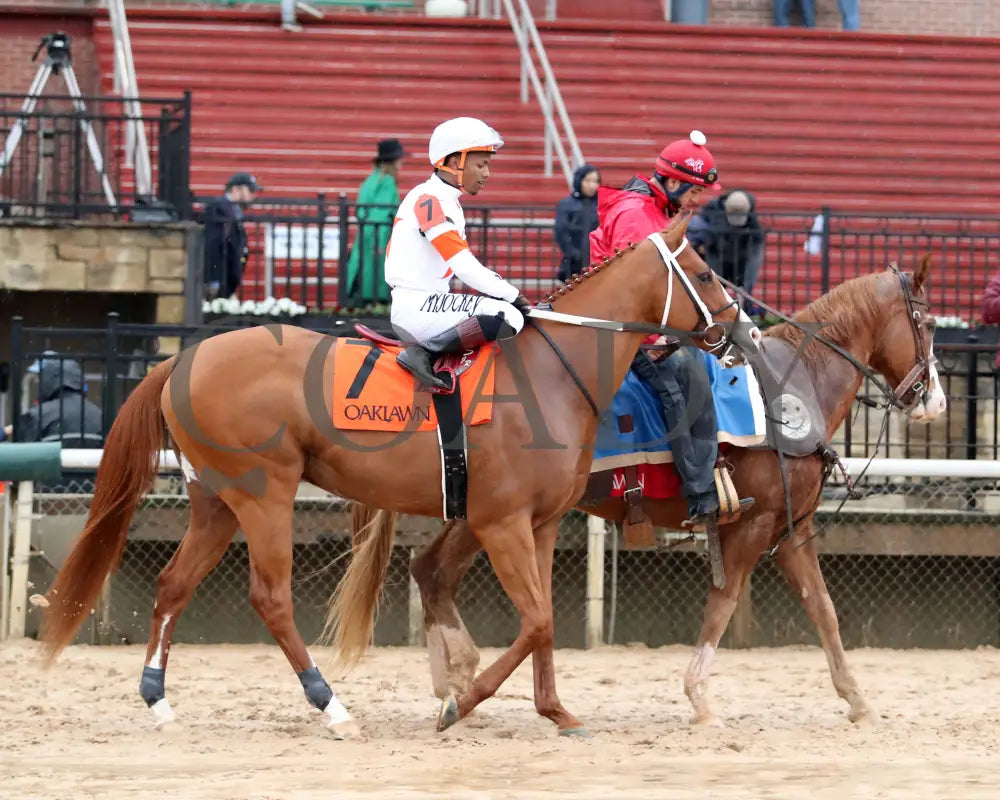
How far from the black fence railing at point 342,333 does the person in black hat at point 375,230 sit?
1.71m

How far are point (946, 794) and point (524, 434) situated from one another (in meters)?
2.36

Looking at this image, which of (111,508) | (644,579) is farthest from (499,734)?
(644,579)

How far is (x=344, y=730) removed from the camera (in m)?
7.55

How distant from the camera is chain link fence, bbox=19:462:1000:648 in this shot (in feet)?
35.2

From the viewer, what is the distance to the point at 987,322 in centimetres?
1181

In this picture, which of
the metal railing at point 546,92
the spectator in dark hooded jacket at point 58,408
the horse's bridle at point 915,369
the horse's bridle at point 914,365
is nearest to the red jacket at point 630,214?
the horse's bridle at point 914,365

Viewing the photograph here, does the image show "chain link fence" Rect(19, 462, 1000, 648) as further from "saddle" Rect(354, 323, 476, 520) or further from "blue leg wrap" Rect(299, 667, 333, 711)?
"saddle" Rect(354, 323, 476, 520)

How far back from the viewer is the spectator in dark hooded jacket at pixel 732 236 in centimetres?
1396

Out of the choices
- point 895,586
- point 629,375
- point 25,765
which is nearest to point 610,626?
point 895,586

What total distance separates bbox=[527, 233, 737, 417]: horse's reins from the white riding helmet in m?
0.77

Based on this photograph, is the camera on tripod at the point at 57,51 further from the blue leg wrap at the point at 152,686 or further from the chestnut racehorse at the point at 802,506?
the blue leg wrap at the point at 152,686

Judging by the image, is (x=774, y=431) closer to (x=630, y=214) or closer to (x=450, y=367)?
(x=630, y=214)

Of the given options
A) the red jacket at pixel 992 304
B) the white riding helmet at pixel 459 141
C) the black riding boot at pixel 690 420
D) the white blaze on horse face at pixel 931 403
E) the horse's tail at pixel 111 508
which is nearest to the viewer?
the white riding helmet at pixel 459 141

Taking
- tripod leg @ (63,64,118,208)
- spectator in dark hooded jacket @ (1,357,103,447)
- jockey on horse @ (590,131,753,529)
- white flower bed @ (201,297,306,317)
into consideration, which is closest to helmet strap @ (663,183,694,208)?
jockey on horse @ (590,131,753,529)
